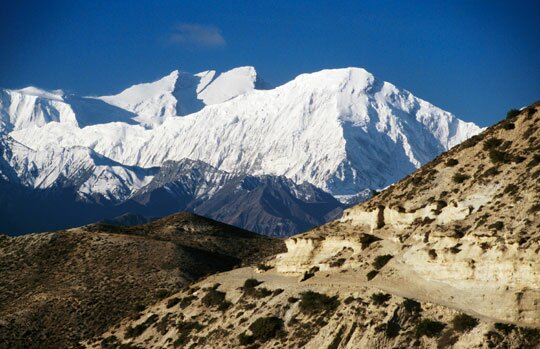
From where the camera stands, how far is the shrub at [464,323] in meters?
61.6

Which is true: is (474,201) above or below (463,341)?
above

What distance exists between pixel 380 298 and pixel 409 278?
146 inches

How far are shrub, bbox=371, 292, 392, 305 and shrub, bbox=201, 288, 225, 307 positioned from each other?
844 inches

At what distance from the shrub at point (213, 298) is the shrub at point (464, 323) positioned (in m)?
29.5

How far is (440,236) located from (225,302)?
80.9 feet

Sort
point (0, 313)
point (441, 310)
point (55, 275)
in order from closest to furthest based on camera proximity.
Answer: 1. point (441, 310)
2. point (0, 313)
3. point (55, 275)

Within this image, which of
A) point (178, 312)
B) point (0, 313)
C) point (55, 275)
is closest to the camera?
point (178, 312)

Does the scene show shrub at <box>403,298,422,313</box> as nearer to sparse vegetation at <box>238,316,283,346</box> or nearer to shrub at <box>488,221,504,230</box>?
shrub at <box>488,221,504,230</box>

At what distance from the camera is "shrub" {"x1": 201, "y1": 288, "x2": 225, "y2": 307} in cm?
8694

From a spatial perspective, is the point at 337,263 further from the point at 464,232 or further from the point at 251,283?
the point at 464,232

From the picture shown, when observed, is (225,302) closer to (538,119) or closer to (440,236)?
(440,236)

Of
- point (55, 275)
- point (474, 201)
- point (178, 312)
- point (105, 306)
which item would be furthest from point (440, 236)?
point (55, 275)

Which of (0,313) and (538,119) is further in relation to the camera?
(0,313)

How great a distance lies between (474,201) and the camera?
74125 millimetres
